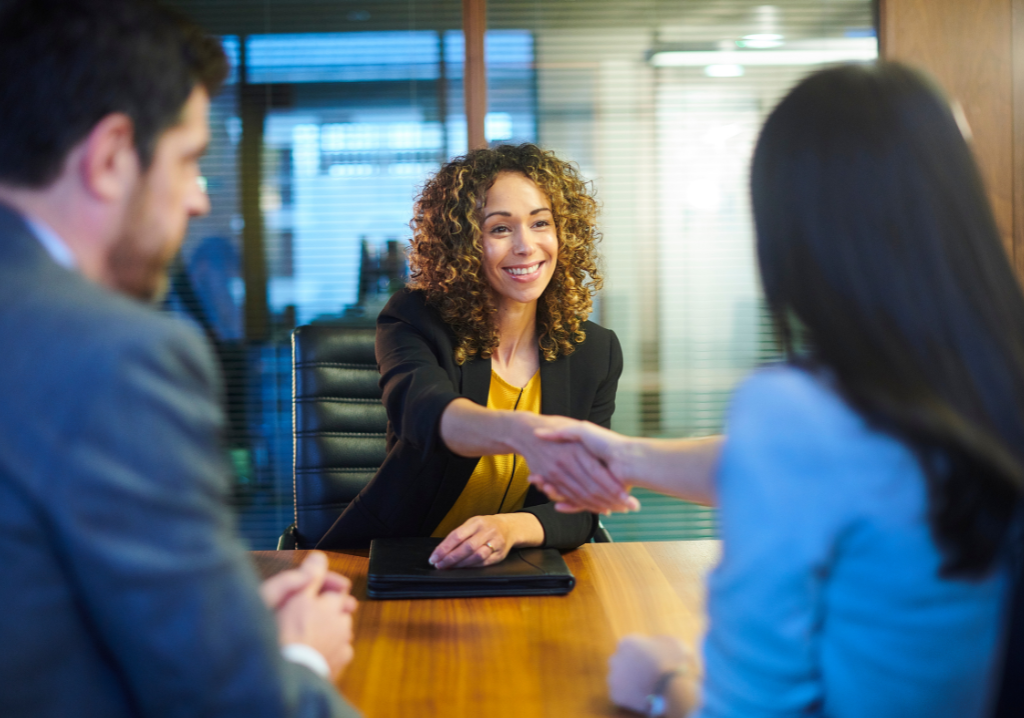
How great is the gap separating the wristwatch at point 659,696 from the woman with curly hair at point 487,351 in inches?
25.0

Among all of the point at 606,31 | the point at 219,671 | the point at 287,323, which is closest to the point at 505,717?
the point at 219,671

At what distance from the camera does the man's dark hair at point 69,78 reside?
70 centimetres

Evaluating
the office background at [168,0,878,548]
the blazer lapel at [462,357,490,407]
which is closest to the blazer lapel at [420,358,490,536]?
the blazer lapel at [462,357,490,407]

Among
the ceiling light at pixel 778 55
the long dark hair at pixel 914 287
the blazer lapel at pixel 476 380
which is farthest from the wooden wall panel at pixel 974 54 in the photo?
the long dark hair at pixel 914 287

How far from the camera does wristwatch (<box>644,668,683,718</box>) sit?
0.90m

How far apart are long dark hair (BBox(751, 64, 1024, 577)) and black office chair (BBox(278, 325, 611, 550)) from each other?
151 cm

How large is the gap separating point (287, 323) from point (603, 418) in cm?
165

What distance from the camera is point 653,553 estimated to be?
5.11 ft

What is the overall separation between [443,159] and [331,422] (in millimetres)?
1450

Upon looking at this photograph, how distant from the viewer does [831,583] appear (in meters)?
0.68

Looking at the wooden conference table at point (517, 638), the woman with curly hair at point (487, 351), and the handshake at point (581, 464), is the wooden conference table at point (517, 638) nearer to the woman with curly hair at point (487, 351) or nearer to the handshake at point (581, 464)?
the handshake at point (581, 464)

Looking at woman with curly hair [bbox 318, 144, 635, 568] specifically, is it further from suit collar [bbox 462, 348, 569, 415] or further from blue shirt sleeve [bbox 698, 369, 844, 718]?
blue shirt sleeve [bbox 698, 369, 844, 718]

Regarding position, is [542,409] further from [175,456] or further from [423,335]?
[175,456]

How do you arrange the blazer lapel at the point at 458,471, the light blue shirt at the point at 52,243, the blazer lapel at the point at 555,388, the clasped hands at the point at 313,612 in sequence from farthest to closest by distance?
1. the blazer lapel at the point at 555,388
2. the blazer lapel at the point at 458,471
3. the clasped hands at the point at 313,612
4. the light blue shirt at the point at 52,243
